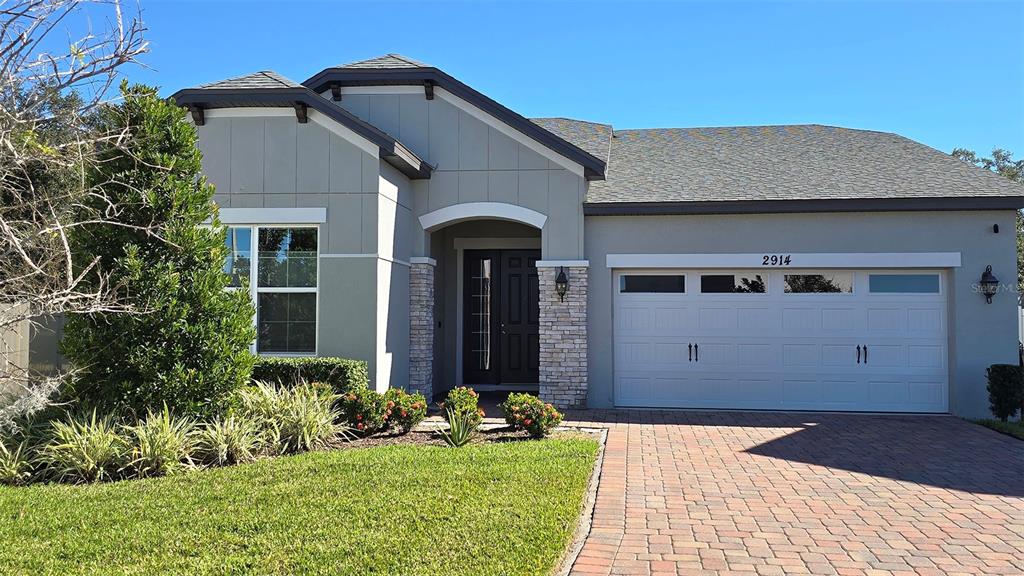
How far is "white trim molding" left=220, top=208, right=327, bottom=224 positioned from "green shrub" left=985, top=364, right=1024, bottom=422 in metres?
10.8

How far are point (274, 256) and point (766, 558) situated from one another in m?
8.37

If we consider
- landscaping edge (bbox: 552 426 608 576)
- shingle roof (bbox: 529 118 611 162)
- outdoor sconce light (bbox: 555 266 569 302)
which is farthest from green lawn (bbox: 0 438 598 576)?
shingle roof (bbox: 529 118 611 162)

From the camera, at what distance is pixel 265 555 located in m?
4.88

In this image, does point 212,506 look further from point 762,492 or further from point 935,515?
point 935,515

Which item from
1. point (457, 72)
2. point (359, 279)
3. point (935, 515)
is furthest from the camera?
point (457, 72)

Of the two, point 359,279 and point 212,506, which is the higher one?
point 359,279

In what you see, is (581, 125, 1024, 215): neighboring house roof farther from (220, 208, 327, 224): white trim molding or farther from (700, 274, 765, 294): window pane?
(220, 208, 327, 224): white trim molding

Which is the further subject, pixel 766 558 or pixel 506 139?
pixel 506 139

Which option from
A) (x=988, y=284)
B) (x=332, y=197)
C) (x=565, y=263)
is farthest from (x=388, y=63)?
(x=988, y=284)

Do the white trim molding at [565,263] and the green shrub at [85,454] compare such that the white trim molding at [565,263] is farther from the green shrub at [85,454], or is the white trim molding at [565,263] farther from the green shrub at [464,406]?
the green shrub at [85,454]

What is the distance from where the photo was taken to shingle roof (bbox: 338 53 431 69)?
1267 cm

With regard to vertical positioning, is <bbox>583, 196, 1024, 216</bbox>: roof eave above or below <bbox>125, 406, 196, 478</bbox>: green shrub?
above

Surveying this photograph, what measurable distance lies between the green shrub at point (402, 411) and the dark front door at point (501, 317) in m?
5.07

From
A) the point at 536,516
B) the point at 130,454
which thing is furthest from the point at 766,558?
the point at 130,454
